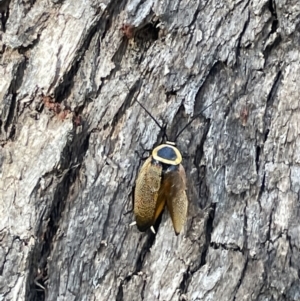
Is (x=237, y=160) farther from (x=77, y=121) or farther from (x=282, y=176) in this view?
(x=77, y=121)

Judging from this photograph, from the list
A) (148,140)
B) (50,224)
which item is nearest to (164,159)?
(148,140)

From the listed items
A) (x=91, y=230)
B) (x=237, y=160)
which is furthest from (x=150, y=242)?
(x=237, y=160)

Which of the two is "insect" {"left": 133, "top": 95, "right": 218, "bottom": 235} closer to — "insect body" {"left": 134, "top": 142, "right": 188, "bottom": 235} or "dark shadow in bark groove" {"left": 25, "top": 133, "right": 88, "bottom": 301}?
"insect body" {"left": 134, "top": 142, "right": 188, "bottom": 235}

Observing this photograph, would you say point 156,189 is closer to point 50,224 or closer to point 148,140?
point 148,140

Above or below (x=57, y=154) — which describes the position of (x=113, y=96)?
above

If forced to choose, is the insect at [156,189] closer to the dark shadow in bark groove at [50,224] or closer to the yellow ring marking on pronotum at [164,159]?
the yellow ring marking on pronotum at [164,159]
